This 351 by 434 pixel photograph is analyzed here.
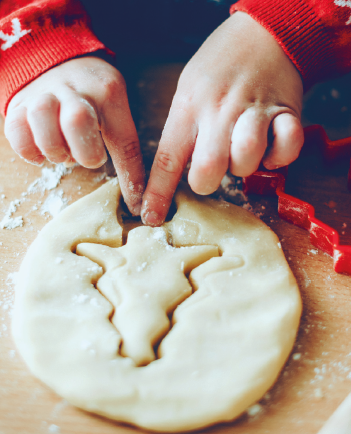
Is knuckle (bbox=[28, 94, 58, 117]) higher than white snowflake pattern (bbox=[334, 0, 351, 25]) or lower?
lower

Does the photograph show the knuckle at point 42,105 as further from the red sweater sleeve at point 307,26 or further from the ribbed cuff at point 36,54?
the red sweater sleeve at point 307,26

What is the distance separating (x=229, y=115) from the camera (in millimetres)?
684

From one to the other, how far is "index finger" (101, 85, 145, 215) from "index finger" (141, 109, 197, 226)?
32 millimetres

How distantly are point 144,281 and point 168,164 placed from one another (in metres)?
0.23

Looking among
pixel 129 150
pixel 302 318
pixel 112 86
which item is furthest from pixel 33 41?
pixel 302 318

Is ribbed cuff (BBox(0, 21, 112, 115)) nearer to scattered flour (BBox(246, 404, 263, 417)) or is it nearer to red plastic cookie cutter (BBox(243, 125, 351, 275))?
red plastic cookie cutter (BBox(243, 125, 351, 275))

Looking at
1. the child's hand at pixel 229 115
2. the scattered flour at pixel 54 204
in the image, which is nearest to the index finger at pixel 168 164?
the child's hand at pixel 229 115

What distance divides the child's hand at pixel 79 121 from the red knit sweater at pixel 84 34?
45 millimetres

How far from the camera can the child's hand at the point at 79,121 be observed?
2.14ft

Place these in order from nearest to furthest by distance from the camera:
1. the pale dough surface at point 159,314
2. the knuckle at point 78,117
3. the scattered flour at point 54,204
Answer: the pale dough surface at point 159,314
the knuckle at point 78,117
the scattered flour at point 54,204

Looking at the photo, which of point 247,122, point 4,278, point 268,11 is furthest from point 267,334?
point 268,11

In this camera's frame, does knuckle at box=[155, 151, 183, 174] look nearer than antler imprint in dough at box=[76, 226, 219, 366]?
No

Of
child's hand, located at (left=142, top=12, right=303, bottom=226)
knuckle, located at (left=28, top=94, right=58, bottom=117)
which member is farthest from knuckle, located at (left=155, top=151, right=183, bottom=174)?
knuckle, located at (left=28, top=94, right=58, bottom=117)

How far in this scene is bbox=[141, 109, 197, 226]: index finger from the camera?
0.71 m
